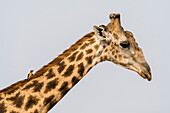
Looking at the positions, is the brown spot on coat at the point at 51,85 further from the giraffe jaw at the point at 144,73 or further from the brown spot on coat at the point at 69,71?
the giraffe jaw at the point at 144,73

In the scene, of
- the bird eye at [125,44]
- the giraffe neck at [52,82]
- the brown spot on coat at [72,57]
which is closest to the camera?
the giraffe neck at [52,82]

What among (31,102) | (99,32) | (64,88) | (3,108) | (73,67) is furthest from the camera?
(99,32)

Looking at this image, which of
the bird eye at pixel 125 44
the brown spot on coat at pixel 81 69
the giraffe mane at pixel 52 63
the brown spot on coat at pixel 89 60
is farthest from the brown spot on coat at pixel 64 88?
the bird eye at pixel 125 44

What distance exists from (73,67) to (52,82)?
0.63 meters

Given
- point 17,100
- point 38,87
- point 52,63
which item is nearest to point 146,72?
point 52,63

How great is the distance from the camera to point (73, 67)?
738cm

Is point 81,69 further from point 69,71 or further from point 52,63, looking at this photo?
point 52,63

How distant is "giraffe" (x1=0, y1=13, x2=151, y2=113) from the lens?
6.92 m

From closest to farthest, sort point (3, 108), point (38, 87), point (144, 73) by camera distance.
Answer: point (3, 108) < point (38, 87) < point (144, 73)

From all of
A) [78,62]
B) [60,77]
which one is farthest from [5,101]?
[78,62]

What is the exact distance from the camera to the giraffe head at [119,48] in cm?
778

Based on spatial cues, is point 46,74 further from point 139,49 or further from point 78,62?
point 139,49

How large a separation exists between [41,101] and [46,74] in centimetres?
63

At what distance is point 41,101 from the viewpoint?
7.01 meters
